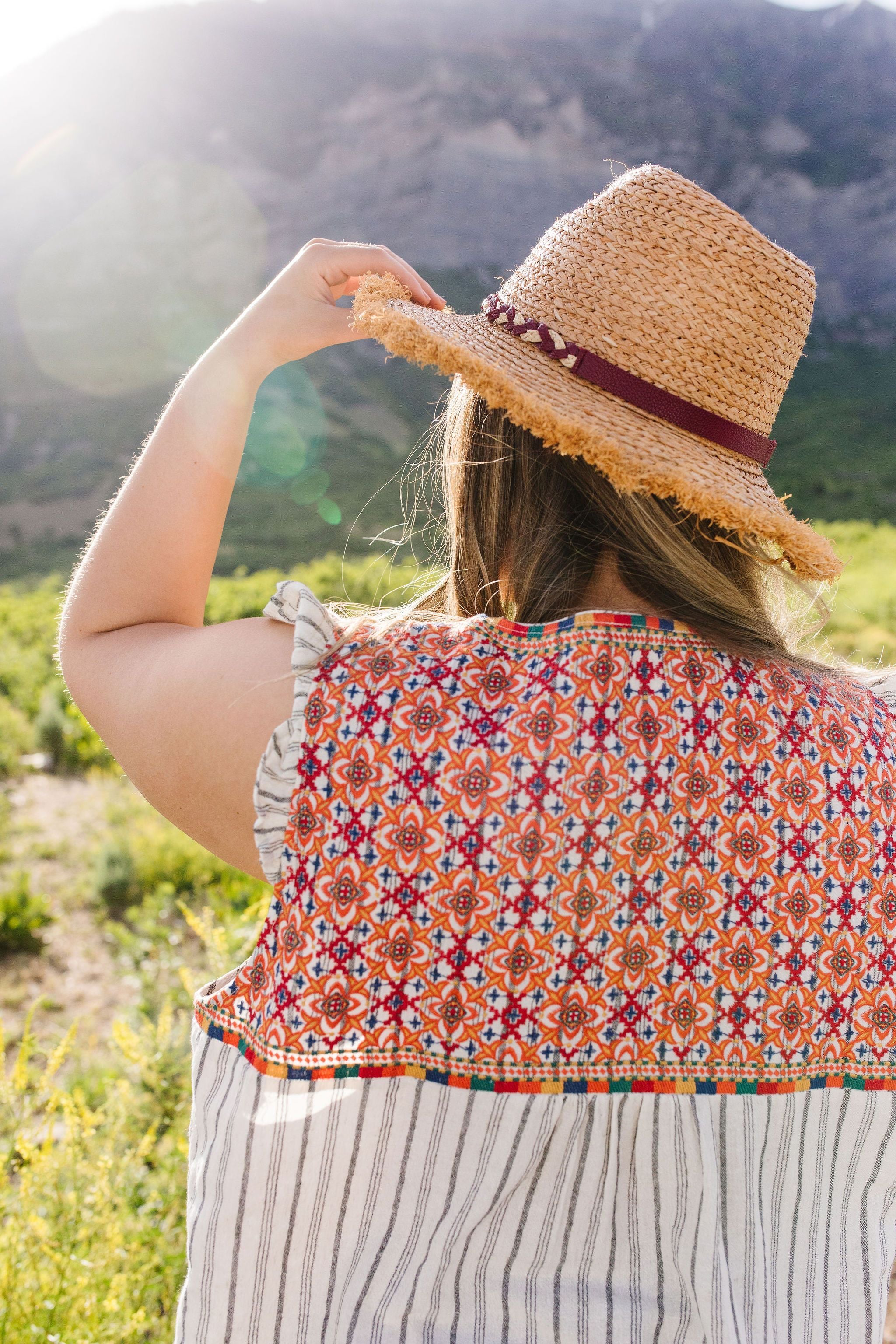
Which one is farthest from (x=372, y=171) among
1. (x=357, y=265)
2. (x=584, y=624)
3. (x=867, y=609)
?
(x=584, y=624)

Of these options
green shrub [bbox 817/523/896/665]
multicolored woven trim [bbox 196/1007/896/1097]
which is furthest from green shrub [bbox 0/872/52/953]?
green shrub [bbox 817/523/896/665]

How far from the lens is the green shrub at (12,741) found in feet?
19.7

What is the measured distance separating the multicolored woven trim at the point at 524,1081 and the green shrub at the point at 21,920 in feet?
11.0

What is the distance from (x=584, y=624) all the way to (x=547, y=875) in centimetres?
29

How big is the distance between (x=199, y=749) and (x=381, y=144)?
213 ft

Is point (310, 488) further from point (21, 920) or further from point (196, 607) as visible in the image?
point (196, 607)

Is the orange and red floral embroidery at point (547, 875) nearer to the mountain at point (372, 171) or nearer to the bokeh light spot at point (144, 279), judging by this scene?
the mountain at point (372, 171)

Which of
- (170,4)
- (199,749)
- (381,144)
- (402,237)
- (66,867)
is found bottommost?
(199,749)

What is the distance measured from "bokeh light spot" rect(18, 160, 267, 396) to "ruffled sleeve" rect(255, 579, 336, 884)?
49.7m

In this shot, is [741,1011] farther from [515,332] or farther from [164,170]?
[164,170]

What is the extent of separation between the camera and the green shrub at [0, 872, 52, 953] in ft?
12.8

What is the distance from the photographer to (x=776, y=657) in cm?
112

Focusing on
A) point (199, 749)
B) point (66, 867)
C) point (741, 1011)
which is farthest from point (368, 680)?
point (66, 867)

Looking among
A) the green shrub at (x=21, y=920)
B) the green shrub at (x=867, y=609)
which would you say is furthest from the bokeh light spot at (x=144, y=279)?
the green shrub at (x=21, y=920)
